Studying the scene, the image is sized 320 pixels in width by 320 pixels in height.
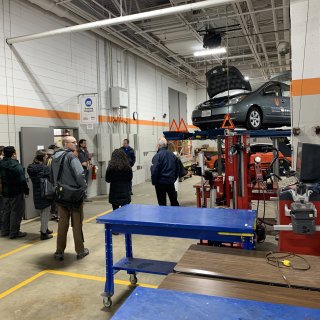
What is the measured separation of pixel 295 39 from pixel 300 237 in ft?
13.1

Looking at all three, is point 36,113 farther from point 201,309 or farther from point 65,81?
point 201,309

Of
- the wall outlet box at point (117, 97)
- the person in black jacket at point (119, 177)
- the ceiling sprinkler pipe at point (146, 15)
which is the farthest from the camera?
the wall outlet box at point (117, 97)

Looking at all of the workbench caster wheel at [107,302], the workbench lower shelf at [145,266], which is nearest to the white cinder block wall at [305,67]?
the workbench lower shelf at [145,266]

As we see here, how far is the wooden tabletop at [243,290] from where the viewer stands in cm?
157

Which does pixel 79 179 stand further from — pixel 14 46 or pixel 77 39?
pixel 77 39

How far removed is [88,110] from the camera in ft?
27.1

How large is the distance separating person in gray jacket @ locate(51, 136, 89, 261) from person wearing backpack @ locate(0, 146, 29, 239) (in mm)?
1409

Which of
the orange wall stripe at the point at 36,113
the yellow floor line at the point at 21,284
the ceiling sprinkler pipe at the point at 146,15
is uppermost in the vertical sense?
the ceiling sprinkler pipe at the point at 146,15

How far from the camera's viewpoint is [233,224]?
102 inches

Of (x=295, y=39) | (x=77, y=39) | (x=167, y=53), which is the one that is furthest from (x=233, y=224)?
(x=167, y=53)

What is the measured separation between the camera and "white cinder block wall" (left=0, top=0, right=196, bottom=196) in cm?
678

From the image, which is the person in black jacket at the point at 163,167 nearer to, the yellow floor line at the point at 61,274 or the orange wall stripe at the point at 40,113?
the yellow floor line at the point at 61,274

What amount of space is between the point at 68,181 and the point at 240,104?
4170 millimetres

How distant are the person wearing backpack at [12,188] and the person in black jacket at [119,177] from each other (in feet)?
5.11
